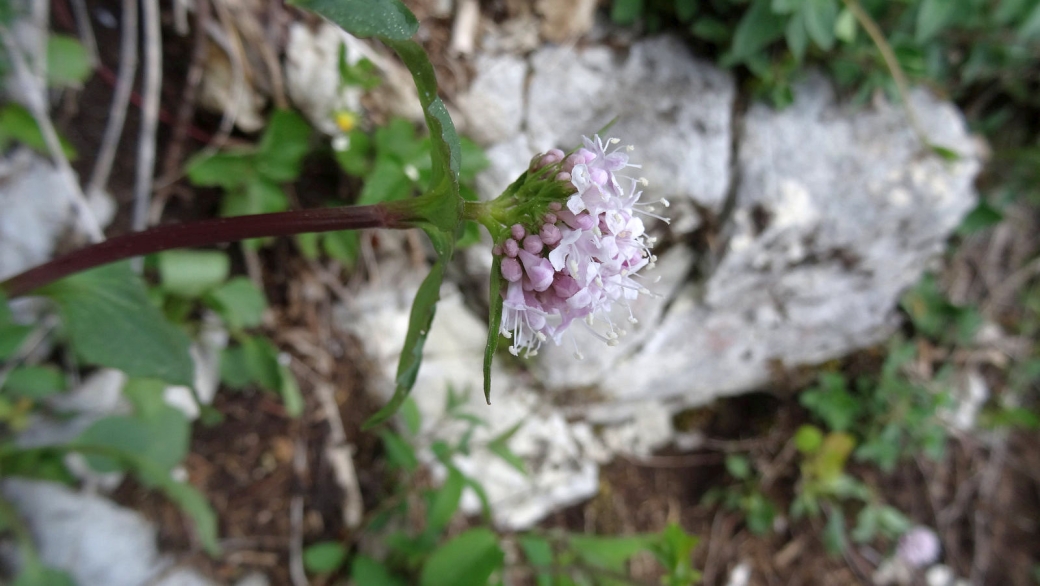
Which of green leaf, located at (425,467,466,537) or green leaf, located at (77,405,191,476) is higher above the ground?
green leaf, located at (77,405,191,476)

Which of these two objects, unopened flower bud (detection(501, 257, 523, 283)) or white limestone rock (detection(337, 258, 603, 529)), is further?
white limestone rock (detection(337, 258, 603, 529))

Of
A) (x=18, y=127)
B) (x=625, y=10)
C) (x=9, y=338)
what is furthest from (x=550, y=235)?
(x=18, y=127)

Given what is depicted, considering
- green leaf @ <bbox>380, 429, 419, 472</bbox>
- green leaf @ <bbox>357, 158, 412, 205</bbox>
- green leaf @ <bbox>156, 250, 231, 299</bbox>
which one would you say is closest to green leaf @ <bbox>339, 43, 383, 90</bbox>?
green leaf @ <bbox>357, 158, 412, 205</bbox>

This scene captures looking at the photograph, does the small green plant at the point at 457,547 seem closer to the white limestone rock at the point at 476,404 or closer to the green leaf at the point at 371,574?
the green leaf at the point at 371,574

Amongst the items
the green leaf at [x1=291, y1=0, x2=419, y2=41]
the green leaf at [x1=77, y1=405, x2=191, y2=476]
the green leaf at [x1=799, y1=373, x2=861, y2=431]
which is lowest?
the green leaf at [x1=799, y1=373, x2=861, y2=431]

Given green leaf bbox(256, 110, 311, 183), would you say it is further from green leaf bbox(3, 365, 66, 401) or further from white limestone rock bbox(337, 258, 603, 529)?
green leaf bbox(3, 365, 66, 401)

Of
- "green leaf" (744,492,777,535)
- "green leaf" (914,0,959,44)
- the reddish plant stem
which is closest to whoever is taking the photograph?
the reddish plant stem

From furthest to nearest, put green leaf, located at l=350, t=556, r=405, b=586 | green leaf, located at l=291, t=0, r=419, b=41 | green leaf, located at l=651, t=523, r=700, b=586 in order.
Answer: green leaf, located at l=350, t=556, r=405, b=586 < green leaf, located at l=651, t=523, r=700, b=586 < green leaf, located at l=291, t=0, r=419, b=41

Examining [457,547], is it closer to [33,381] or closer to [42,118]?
[33,381]
